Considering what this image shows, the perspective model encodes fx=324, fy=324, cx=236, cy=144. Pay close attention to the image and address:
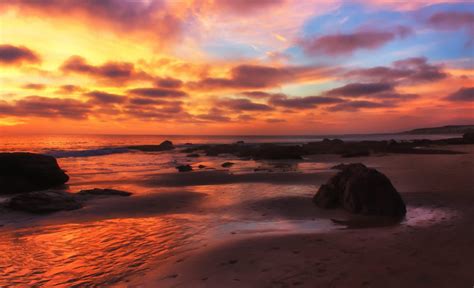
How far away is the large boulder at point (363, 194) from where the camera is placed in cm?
984

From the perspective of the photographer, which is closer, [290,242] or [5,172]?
[290,242]

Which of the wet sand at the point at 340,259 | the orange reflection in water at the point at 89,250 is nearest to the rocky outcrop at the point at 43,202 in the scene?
the orange reflection in water at the point at 89,250

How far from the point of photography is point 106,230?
909cm

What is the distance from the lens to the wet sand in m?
5.31

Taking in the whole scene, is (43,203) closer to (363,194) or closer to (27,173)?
(27,173)

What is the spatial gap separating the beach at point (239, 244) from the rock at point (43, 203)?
1.20 feet

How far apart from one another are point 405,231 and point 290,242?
3.01 meters

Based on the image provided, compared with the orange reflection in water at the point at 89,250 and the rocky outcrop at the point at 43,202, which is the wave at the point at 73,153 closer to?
the rocky outcrop at the point at 43,202

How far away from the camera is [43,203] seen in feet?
37.9

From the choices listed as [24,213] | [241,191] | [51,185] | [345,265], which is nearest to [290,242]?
[345,265]

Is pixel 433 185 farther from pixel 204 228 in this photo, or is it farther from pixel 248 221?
pixel 204 228

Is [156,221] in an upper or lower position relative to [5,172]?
lower

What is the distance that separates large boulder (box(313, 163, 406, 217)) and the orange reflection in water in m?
4.96

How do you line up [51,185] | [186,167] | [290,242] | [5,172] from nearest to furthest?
1. [290,242]
2. [5,172]
3. [51,185]
4. [186,167]
